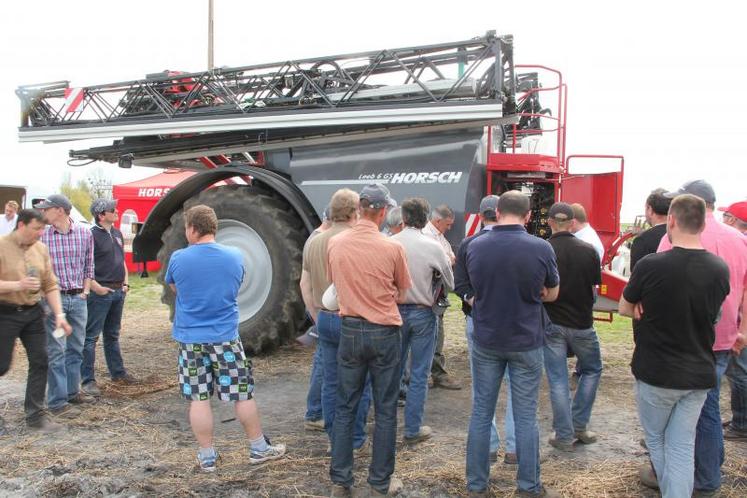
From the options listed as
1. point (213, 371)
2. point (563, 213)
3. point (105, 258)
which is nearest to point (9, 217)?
point (105, 258)

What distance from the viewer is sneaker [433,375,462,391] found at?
227 inches

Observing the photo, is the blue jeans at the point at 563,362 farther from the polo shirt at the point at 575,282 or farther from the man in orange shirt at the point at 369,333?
the man in orange shirt at the point at 369,333

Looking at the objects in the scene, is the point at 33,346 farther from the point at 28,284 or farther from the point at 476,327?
the point at 476,327

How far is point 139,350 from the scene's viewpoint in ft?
24.3

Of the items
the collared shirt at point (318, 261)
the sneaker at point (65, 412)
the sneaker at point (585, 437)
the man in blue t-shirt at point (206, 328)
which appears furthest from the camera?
the sneaker at point (65, 412)

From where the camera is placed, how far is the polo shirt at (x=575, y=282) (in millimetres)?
4199

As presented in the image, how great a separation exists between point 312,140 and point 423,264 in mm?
3061

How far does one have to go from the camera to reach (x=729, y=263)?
3.65 meters

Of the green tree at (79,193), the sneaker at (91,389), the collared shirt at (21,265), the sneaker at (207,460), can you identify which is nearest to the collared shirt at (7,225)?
the sneaker at (91,389)

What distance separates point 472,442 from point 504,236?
115cm

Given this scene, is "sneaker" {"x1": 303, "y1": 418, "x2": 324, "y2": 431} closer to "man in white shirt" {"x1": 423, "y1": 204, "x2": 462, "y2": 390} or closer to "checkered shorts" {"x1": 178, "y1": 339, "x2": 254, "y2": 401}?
"checkered shorts" {"x1": 178, "y1": 339, "x2": 254, "y2": 401}

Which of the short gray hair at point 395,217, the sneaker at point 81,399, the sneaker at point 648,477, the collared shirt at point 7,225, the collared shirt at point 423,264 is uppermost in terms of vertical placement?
the short gray hair at point 395,217

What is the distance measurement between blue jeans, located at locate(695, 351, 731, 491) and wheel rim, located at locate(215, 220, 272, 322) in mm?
4428

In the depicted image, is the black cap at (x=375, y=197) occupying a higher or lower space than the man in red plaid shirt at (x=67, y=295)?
higher
